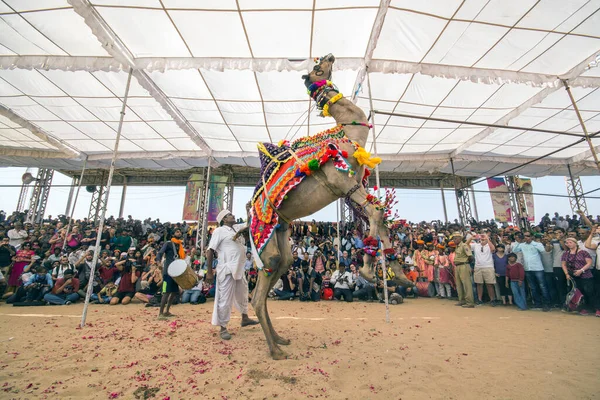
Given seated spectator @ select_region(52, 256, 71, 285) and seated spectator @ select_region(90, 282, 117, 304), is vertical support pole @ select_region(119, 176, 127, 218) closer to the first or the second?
seated spectator @ select_region(52, 256, 71, 285)

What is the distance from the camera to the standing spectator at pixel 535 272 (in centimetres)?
750

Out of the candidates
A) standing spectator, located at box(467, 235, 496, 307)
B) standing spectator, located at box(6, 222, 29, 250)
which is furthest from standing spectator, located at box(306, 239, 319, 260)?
standing spectator, located at box(6, 222, 29, 250)

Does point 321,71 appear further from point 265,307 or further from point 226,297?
point 226,297

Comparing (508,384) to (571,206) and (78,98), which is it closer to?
(78,98)

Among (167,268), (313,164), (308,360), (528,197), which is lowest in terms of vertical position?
(308,360)

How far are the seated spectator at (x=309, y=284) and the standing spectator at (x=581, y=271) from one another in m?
6.44

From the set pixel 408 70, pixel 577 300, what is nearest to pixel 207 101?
pixel 408 70

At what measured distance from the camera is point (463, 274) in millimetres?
8336

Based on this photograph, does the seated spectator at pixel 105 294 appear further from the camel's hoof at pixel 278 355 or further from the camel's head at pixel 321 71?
the camel's head at pixel 321 71

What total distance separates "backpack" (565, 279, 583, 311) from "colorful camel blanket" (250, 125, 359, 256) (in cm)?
741

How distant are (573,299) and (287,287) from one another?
7.43 metres

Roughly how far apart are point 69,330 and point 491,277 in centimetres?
977

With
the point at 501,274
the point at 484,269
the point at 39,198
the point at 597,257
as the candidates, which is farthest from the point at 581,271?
the point at 39,198

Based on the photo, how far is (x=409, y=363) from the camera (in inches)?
129
